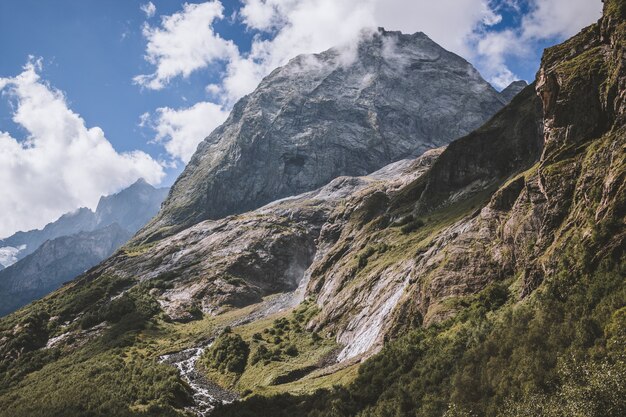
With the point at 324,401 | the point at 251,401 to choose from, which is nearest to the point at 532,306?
the point at 324,401

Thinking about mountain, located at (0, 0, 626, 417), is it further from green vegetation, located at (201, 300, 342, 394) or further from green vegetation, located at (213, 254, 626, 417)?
green vegetation, located at (201, 300, 342, 394)

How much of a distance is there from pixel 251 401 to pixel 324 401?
575 inches

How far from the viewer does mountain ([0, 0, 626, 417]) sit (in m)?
34.3

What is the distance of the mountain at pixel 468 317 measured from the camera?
113 ft

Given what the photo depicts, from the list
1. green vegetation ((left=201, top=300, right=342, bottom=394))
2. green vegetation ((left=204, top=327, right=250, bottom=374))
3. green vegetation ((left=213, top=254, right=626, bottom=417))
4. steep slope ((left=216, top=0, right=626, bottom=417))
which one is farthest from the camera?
green vegetation ((left=204, top=327, right=250, bottom=374))

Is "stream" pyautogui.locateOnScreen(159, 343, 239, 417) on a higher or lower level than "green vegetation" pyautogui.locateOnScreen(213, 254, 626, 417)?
higher

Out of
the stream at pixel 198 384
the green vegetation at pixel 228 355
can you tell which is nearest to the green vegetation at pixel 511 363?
the stream at pixel 198 384

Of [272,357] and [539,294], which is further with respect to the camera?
[272,357]

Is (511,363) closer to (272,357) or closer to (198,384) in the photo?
(272,357)

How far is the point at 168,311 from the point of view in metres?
168

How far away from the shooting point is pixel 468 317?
49.8 meters

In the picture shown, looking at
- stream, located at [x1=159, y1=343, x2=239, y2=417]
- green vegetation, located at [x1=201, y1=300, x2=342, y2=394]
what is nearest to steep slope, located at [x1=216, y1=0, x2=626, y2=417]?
green vegetation, located at [x1=201, y1=300, x2=342, y2=394]

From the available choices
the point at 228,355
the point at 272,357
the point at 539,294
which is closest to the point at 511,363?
the point at 539,294

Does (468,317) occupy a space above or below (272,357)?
below
